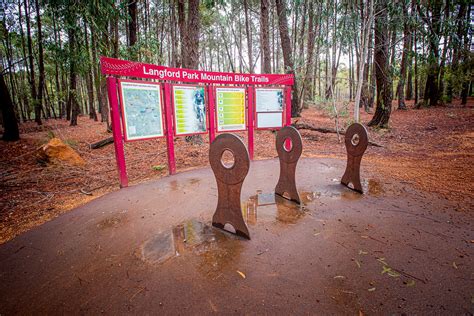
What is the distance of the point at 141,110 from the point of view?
15.2 ft

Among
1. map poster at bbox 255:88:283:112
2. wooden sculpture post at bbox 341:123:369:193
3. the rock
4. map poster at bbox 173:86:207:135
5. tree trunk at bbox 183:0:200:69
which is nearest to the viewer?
wooden sculpture post at bbox 341:123:369:193

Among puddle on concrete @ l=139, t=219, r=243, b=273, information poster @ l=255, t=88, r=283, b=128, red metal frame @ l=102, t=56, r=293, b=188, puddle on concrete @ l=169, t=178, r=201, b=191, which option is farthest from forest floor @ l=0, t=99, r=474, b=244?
puddle on concrete @ l=139, t=219, r=243, b=273

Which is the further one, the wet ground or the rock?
the rock

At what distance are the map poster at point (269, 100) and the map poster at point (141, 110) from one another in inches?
106

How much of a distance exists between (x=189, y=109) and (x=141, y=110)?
1.12 m

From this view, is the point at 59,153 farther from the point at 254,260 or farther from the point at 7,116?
the point at 254,260

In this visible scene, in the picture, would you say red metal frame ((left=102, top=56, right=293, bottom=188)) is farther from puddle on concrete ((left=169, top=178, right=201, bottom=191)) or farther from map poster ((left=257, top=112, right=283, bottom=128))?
puddle on concrete ((left=169, top=178, right=201, bottom=191))

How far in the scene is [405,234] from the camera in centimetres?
267


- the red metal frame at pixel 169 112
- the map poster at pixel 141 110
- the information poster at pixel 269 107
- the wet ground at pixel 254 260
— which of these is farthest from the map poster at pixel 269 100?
the wet ground at pixel 254 260

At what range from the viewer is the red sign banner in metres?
4.15

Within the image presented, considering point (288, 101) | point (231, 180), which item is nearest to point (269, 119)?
point (288, 101)

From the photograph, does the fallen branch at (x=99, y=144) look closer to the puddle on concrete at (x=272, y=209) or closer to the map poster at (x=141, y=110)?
the map poster at (x=141, y=110)

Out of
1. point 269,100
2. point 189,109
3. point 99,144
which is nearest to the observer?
point 189,109

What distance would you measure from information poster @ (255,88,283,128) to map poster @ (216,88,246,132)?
47cm
